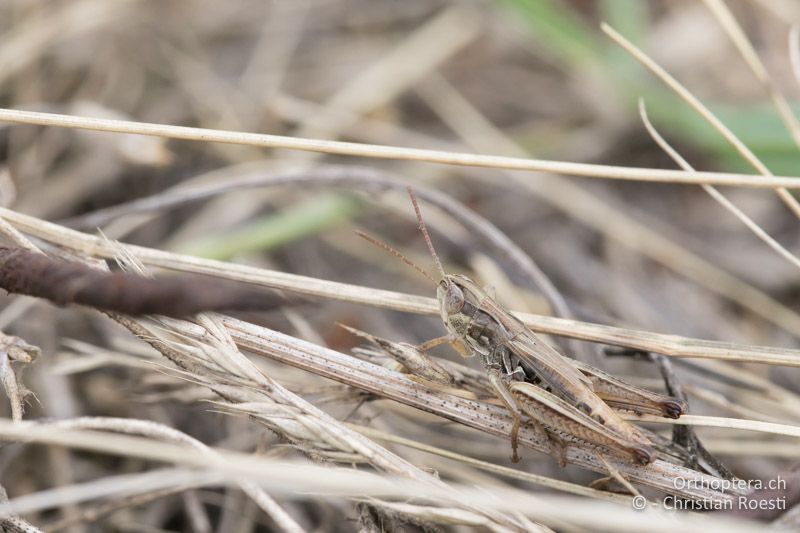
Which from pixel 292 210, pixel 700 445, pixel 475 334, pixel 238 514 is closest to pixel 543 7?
pixel 292 210

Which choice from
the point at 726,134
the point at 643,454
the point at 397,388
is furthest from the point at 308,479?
the point at 726,134

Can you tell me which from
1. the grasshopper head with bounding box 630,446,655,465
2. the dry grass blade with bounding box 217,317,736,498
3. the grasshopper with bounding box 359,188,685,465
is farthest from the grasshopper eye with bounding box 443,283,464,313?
the grasshopper head with bounding box 630,446,655,465

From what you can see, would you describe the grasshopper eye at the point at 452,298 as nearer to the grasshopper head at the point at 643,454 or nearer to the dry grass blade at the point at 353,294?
the dry grass blade at the point at 353,294

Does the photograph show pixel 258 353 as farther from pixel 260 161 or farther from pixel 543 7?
pixel 543 7

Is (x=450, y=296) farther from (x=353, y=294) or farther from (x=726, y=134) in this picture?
(x=726, y=134)

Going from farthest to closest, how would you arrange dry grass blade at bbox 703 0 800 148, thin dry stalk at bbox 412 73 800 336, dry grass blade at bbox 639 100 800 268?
1. thin dry stalk at bbox 412 73 800 336
2. dry grass blade at bbox 703 0 800 148
3. dry grass blade at bbox 639 100 800 268

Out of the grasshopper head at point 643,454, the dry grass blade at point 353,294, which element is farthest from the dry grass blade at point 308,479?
the dry grass blade at point 353,294

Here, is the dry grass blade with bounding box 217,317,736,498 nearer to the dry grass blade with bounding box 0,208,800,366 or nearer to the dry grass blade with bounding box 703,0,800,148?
the dry grass blade with bounding box 0,208,800,366
